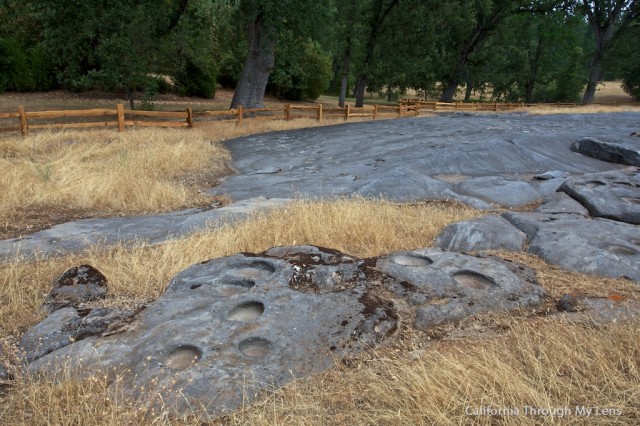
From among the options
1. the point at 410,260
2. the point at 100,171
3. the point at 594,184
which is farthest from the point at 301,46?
the point at 410,260

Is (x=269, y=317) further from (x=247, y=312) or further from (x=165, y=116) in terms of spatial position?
(x=165, y=116)

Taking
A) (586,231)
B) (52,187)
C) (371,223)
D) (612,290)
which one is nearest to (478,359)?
(612,290)

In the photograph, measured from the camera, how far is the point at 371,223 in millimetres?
5996

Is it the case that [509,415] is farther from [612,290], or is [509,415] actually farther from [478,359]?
[612,290]

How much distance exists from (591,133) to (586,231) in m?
12.7

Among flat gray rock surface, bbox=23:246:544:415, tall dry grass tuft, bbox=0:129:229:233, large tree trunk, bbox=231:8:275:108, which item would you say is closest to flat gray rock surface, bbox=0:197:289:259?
tall dry grass tuft, bbox=0:129:229:233

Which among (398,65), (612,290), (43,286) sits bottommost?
(43,286)

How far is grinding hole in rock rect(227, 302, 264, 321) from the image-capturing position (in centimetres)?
354

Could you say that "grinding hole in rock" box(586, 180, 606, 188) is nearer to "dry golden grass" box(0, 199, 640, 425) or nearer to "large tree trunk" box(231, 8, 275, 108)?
"dry golden grass" box(0, 199, 640, 425)

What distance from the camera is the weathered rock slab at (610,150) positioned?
12.0 meters

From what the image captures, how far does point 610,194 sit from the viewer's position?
7957 millimetres

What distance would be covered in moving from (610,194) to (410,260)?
5.29m

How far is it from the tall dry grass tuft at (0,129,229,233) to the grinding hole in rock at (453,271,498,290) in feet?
19.1

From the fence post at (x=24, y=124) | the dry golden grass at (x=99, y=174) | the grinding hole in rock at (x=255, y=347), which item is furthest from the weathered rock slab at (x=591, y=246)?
the fence post at (x=24, y=124)
